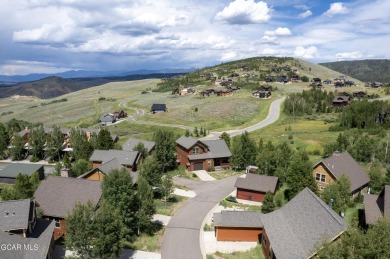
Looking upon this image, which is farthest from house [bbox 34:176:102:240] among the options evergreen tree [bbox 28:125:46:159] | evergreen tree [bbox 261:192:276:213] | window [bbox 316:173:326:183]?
evergreen tree [bbox 28:125:46:159]

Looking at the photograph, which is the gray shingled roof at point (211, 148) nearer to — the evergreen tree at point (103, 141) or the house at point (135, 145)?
the house at point (135, 145)

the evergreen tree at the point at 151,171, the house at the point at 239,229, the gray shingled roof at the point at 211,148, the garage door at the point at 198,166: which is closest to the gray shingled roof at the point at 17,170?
the evergreen tree at the point at 151,171

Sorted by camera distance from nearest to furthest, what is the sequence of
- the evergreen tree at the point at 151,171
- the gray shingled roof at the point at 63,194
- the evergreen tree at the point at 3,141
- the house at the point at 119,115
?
the gray shingled roof at the point at 63,194
the evergreen tree at the point at 151,171
the evergreen tree at the point at 3,141
the house at the point at 119,115

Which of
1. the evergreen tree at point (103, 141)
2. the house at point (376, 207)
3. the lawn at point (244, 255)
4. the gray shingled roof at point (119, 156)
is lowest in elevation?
the lawn at point (244, 255)

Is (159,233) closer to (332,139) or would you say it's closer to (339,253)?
(339,253)

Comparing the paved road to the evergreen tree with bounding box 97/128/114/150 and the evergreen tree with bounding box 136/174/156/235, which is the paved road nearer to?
the evergreen tree with bounding box 136/174/156/235

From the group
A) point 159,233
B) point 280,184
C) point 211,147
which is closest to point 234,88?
point 211,147

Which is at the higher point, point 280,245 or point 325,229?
point 325,229
